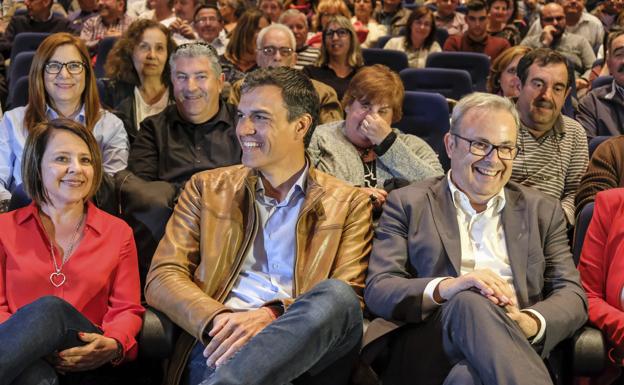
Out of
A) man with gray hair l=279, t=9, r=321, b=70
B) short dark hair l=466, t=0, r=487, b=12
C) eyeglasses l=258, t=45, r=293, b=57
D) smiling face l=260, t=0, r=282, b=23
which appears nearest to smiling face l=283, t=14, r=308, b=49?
man with gray hair l=279, t=9, r=321, b=70

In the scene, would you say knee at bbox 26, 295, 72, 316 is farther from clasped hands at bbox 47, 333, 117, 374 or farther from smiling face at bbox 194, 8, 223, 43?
smiling face at bbox 194, 8, 223, 43

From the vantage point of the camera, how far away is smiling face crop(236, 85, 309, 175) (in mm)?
2346

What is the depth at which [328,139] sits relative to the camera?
2.94m

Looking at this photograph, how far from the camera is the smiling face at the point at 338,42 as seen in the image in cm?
458

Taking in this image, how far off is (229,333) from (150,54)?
1.89 m

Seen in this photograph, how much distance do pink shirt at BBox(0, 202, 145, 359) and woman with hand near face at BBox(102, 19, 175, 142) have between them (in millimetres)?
1263

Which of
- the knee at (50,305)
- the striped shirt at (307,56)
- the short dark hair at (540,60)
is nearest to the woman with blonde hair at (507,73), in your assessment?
the short dark hair at (540,60)

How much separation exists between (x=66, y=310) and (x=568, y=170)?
1829 millimetres

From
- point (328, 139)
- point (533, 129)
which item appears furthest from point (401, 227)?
point (533, 129)

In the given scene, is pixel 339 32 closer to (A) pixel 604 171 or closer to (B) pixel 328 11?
(B) pixel 328 11

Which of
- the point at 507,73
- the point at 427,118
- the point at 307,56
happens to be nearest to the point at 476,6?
the point at 307,56

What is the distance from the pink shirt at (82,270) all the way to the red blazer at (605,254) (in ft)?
3.97

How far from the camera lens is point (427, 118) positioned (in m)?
3.43

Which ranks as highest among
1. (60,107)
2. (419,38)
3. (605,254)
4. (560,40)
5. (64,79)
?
(64,79)
